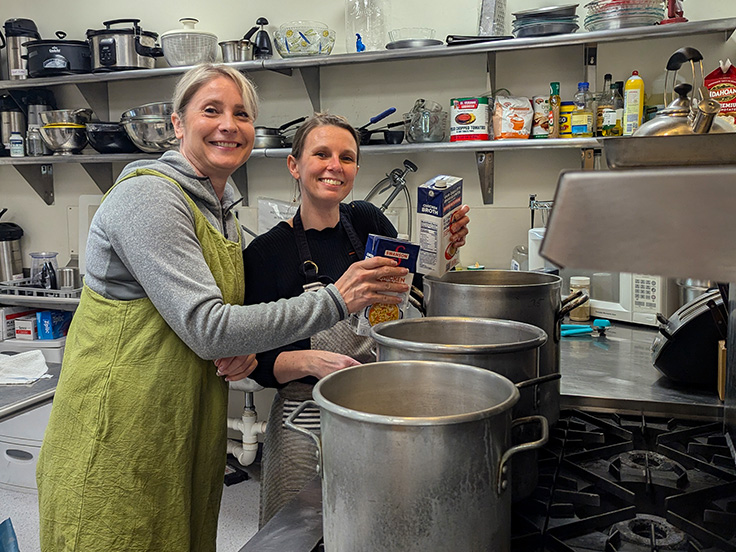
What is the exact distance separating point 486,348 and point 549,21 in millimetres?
2327

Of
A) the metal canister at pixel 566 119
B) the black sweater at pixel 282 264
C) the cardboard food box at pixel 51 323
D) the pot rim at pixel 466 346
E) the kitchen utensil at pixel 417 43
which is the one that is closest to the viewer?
the pot rim at pixel 466 346

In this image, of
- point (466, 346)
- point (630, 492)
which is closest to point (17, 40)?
point (466, 346)

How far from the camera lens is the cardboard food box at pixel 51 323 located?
11.4ft

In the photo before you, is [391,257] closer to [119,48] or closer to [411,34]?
[411,34]

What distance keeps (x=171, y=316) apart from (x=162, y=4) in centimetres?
296

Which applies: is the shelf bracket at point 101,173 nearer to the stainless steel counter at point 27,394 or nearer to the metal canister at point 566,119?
the stainless steel counter at point 27,394

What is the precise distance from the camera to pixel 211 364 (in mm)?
1487

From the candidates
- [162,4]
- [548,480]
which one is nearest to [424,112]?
[162,4]

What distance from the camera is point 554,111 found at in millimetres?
2854

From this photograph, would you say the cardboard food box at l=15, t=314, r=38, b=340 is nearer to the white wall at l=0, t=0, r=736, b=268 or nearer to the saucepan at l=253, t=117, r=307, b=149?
the white wall at l=0, t=0, r=736, b=268

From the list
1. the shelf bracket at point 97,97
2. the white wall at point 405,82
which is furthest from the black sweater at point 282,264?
the shelf bracket at point 97,97

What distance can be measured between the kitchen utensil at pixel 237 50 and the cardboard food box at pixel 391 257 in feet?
7.53

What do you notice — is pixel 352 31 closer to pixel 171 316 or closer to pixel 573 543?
pixel 171 316

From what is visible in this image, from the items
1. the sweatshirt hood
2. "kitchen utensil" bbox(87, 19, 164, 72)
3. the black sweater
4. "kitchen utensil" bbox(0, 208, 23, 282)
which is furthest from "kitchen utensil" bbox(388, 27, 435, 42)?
"kitchen utensil" bbox(0, 208, 23, 282)
